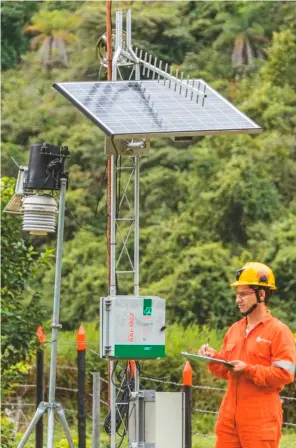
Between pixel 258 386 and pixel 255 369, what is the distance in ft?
0.54

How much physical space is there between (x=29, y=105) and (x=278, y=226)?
24.5 feet

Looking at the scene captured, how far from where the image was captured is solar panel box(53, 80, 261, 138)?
30.0 feet

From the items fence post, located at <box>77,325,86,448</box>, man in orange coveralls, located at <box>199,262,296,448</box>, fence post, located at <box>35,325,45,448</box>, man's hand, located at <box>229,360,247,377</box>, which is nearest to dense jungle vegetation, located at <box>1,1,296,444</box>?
fence post, located at <box>35,325,45,448</box>

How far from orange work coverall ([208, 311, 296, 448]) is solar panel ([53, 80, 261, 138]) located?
5.50ft

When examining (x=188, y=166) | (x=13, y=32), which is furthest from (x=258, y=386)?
(x=13, y=32)

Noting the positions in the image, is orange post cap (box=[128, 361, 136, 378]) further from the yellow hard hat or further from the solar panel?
the yellow hard hat

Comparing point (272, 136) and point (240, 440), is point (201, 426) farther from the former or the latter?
point (240, 440)

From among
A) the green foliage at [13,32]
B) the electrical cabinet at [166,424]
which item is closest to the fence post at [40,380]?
the electrical cabinet at [166,424]

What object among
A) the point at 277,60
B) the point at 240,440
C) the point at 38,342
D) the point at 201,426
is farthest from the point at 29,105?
the point at 240,440

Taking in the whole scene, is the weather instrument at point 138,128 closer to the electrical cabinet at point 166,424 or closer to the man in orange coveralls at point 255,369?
the electrical cabinet at point 166,424

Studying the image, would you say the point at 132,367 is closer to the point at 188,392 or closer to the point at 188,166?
the point at 188,392

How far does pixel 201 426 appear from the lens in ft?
52.8

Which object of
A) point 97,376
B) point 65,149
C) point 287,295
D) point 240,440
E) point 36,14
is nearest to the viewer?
point 240,440

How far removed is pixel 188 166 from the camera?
73.5ft
